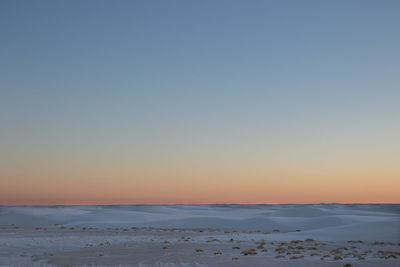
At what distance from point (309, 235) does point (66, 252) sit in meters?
20.1

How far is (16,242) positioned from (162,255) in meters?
12.8

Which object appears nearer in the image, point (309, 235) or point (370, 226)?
point (309, 235)

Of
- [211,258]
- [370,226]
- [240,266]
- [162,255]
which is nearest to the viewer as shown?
[240,266]

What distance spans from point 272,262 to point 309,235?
693 inches

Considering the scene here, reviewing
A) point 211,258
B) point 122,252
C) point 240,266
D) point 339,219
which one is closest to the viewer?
point 240,266

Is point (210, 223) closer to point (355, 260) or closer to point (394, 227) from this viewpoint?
point (394, 227)

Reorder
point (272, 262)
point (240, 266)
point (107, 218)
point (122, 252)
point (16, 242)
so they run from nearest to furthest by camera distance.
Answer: point (240, 266), point (272, 262), point (122, 252), point (16, 242), point (107, 218)

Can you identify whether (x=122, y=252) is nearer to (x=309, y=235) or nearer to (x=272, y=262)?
(x=272, y=262)

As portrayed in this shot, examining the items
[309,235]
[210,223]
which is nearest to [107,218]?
[210,223]

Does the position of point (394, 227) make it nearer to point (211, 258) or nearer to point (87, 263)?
point (211, 258)

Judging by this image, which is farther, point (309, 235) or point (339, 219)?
point (339, 219)

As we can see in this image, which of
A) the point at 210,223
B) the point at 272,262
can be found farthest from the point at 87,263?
the point at 210,223

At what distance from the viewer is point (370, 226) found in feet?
128

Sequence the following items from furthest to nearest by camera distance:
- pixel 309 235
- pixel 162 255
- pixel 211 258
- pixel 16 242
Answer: pixel 309 235 < pixel 16 242 < pixel 162 255 < pixel 211 258
